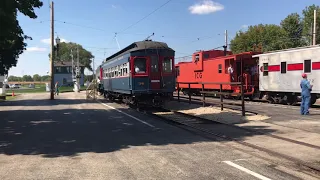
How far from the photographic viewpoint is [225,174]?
644 centimetres

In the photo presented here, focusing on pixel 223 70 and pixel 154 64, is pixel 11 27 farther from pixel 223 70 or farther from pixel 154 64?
pixel 223 70

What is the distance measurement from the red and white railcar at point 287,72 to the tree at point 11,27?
13.7 meters

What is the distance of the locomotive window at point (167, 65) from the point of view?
19.5 metres

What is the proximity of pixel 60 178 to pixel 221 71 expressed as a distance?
22.0 m

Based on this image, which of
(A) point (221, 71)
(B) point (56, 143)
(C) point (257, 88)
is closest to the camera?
(B) point (56, 143)

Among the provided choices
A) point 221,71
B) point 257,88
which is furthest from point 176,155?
point 221,71

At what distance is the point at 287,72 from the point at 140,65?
8.48m

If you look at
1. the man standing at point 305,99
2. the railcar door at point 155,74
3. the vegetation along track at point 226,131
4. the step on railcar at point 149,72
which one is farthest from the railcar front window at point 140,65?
the man standing at point 305,99

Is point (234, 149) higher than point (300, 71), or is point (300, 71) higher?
point (300, 71)

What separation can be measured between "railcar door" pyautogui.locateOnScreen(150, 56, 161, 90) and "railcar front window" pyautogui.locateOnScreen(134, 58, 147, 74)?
0.37 meters

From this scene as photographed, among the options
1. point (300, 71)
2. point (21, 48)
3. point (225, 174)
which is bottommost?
point (225, 174)

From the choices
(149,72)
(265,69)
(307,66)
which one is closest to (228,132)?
(149,72)

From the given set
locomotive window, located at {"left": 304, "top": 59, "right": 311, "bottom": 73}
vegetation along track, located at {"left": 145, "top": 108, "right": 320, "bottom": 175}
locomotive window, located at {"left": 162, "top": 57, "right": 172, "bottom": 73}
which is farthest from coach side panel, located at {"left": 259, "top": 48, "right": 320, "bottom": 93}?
vegetation along track, located at {"left": 145, "top": 108, "right": 320, "bottom": 175}

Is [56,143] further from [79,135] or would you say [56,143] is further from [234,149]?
[234,149]
